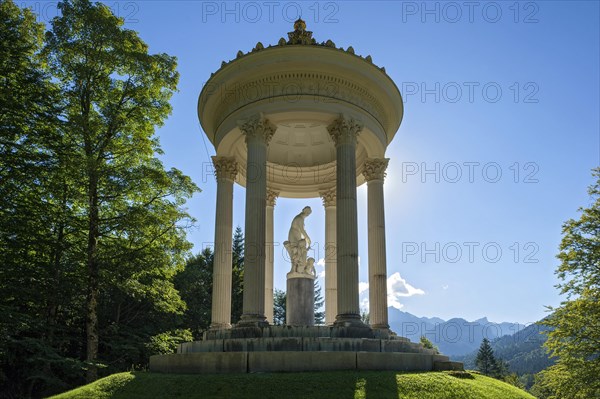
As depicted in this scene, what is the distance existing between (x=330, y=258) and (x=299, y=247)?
194 inches

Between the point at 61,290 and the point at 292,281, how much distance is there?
11927 millimetres

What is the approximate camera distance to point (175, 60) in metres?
29.9

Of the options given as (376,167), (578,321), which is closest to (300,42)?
(376,167)

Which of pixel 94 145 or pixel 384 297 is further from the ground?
pixel 94 145

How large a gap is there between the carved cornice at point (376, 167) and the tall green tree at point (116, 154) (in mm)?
10194

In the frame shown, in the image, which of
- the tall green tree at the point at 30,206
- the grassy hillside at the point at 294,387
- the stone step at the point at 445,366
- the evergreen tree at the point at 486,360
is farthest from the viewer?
→ the evergreen tree at the point at 486,360

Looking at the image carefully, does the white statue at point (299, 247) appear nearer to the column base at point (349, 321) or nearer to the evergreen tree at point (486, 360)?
the column base at point (349, 321)

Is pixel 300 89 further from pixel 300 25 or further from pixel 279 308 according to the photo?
pixel 279 308

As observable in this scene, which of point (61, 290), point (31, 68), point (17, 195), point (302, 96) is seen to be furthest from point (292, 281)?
point (31, 68)

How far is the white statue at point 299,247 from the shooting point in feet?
86.0

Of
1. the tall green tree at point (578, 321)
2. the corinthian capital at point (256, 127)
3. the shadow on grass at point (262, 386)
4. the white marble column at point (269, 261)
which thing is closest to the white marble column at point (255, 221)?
the corinthian capital at point (256, 127)

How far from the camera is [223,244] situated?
86.1 ft

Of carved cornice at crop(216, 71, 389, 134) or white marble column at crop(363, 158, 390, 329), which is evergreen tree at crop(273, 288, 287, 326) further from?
carved cornice at crop(216, 71, 389, 134)

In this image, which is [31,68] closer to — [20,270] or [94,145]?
[94,145]
